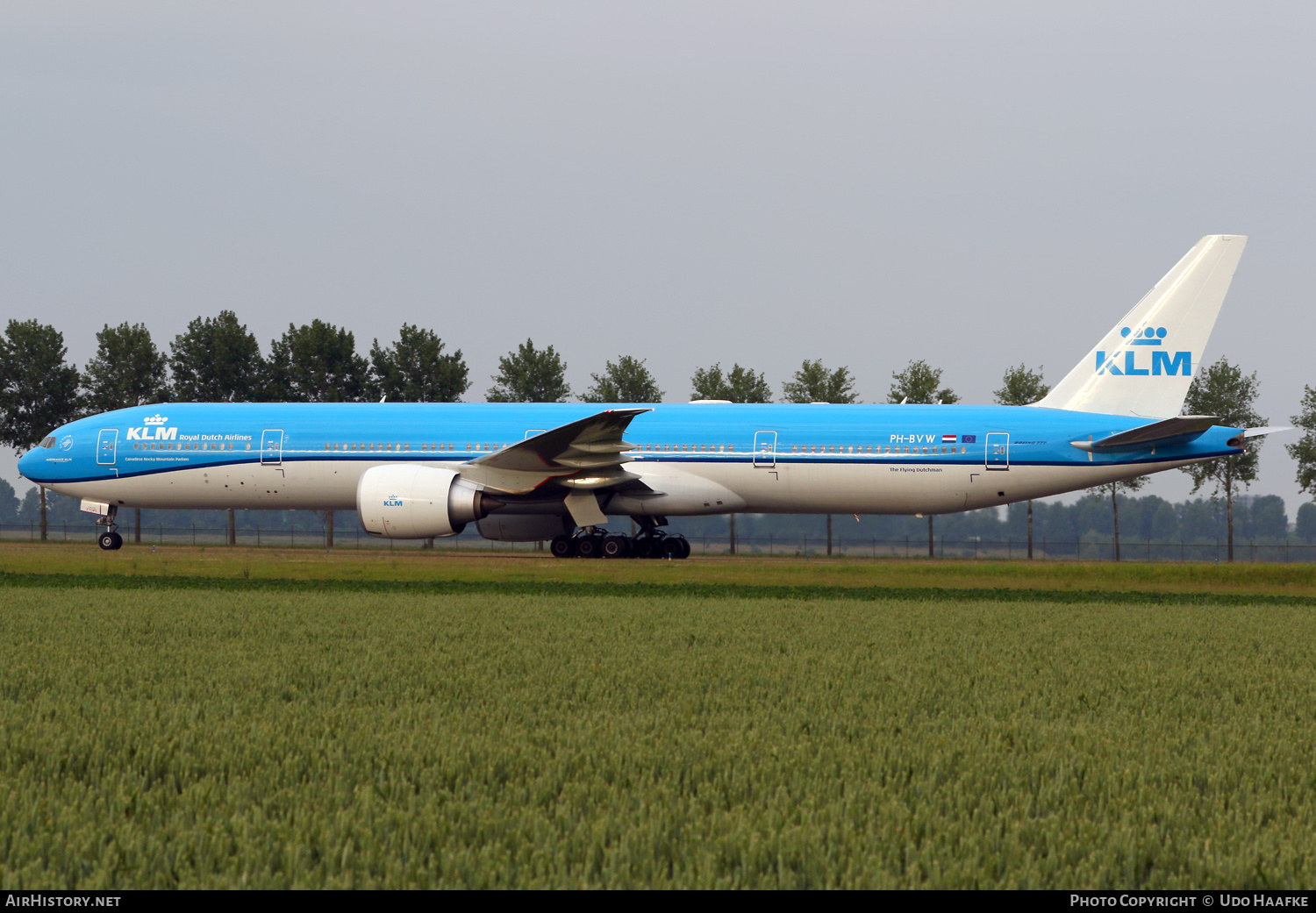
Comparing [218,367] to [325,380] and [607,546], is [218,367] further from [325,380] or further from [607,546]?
[607,546]

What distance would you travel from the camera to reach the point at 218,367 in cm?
4850

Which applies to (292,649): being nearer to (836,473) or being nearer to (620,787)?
(620,787)

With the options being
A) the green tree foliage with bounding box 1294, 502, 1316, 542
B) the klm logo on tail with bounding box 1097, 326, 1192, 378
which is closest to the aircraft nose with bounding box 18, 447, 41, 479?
the klm logo on tail with bounding box 1097, 326, 1192, 378

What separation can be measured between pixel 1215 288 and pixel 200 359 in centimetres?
3955

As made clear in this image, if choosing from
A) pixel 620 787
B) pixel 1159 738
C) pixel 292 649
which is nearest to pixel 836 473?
pixel 292 649

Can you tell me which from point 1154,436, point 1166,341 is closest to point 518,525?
point 1154,436

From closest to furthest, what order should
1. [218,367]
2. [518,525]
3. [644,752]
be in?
1. [644,752]
2. [518,525]
3. [218,367]

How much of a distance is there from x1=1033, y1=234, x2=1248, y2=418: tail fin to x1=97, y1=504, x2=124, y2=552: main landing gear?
24.2 meters

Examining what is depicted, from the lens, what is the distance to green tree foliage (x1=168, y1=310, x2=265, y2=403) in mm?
48594

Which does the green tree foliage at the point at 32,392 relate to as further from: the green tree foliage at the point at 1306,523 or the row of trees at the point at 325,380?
the green tree foliage at the point at 1306,523

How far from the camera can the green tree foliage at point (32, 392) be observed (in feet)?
159

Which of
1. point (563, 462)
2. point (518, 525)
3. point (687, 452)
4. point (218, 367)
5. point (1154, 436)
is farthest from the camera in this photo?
point (218, 367)

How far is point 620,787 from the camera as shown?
5504 mm

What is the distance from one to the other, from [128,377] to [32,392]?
4.17 meters
